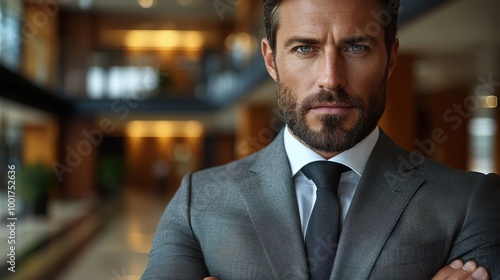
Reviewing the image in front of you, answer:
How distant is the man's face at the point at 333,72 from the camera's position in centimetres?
128

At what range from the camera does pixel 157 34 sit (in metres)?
22.2

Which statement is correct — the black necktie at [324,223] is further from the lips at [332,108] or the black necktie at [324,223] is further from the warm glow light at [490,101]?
the warm glow light at [490,101]

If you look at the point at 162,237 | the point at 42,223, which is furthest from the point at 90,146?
the point at 162,237

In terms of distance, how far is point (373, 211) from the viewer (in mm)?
1367

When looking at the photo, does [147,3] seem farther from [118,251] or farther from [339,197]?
[339,197]

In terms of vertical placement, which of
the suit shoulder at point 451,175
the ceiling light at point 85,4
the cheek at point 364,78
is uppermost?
the ceiling light at point 85,4

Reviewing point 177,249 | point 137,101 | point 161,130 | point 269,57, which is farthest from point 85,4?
point 177,249

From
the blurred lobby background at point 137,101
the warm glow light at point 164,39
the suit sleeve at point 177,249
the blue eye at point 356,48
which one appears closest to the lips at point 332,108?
the blue eye at point 356,48

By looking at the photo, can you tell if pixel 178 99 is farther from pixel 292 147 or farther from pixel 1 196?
pixel 292 147

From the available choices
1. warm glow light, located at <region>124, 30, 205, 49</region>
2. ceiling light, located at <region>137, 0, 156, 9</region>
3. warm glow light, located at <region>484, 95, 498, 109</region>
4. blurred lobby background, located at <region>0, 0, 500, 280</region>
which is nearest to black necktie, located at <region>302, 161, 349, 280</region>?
blurred lobby background, located at <region>0, 0, 500, 280</region>

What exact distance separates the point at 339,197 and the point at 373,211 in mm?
87

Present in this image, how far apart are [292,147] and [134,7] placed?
1918cm

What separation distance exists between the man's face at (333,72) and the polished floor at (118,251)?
21.6ft

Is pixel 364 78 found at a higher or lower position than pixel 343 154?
higher
